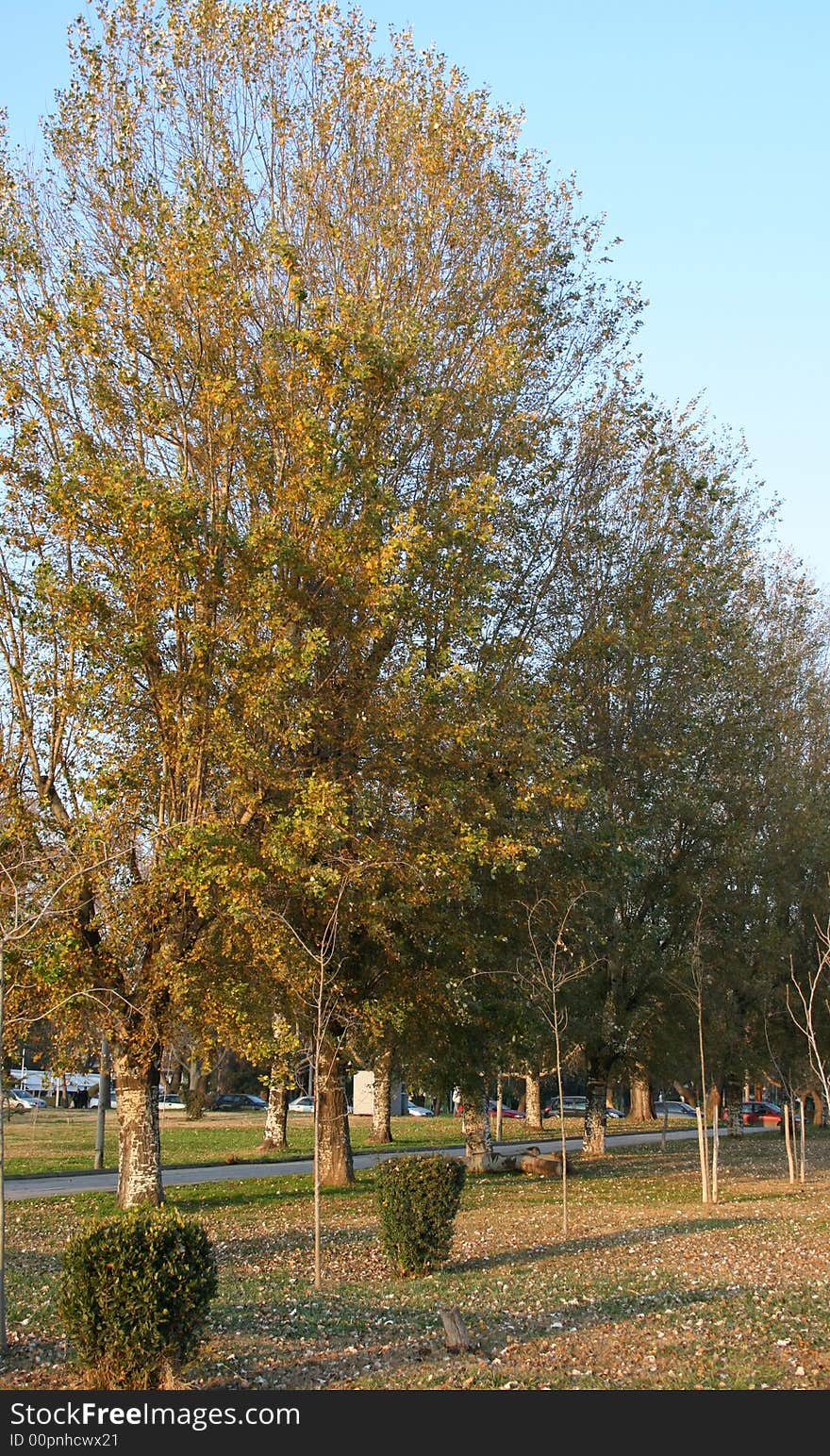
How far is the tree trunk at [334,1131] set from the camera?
80.7 feet

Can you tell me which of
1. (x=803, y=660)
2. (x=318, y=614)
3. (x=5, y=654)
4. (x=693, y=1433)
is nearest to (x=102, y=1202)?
(x=5, y=654)

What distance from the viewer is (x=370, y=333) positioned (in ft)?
58.8

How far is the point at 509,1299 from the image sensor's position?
1180cm

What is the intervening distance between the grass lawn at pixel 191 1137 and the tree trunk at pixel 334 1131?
26.0 ft

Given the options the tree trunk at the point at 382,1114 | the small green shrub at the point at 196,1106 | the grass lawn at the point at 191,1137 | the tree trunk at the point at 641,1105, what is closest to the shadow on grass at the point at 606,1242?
the grass lawn at the point at 191,1137

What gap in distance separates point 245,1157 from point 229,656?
21.6 meters

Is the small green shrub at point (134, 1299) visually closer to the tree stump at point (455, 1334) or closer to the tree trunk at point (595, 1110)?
the tree stump at point (455, 1334)

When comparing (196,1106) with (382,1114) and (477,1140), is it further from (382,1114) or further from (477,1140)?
(477,1140)

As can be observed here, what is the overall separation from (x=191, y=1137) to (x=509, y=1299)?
115 ft

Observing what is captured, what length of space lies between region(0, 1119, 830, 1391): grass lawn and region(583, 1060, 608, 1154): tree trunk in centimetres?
1018

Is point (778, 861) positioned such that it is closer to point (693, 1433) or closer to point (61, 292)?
point (61, 292)

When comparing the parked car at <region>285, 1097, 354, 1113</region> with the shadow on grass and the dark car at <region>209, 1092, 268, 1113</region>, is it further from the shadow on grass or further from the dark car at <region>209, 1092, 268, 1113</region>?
the shadow on grass

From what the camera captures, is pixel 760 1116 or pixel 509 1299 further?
pixel 760 1116

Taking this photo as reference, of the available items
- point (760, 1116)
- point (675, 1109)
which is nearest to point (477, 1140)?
point (760, 1116)
